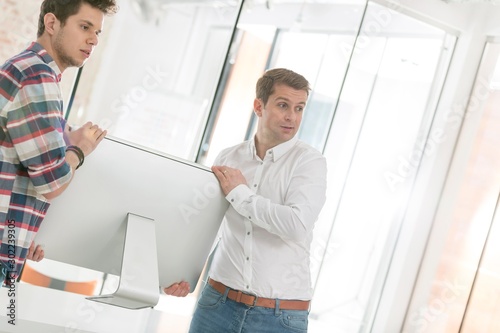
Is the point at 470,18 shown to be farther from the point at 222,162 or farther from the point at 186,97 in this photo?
the point at 222,162

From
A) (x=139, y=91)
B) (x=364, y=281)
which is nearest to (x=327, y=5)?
(x=139, y=91)

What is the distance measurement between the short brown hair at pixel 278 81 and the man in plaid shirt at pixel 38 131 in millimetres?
710

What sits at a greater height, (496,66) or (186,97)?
(496,66)

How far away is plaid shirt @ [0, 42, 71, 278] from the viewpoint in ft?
5.11

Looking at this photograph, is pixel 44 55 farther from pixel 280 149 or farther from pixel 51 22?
pixel 280 149

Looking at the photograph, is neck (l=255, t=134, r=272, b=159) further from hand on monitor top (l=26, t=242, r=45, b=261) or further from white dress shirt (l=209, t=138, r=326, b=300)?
hand on monitor top (l=26, t=242, r=45, b=261)

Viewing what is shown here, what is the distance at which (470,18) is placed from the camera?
5.82 metres

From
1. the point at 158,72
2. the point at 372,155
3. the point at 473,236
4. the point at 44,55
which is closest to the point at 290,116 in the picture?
the point at 44,55

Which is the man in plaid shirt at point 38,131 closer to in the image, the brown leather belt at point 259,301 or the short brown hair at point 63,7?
the short brown hair at point 63,7

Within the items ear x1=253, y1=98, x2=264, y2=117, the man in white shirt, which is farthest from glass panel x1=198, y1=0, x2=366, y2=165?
the man in white shirt

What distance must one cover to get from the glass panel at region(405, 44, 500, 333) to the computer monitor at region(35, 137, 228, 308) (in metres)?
4.27

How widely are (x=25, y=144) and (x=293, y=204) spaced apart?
0.87 meters

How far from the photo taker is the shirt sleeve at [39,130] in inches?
61.2

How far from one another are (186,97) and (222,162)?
2.76 meters
